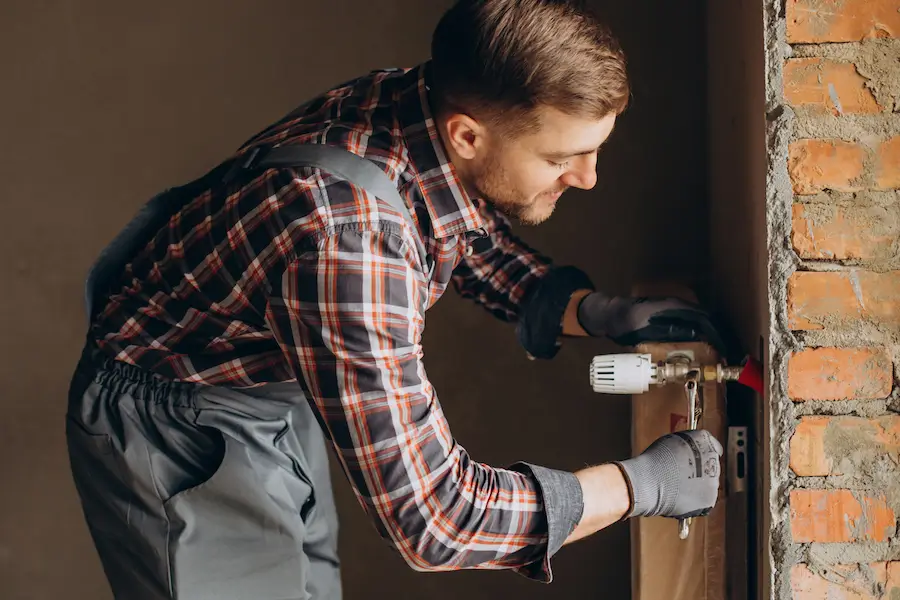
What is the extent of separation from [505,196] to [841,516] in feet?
1.70

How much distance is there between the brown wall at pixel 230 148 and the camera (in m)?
1.69

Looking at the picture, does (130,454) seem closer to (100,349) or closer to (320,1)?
(100,349)

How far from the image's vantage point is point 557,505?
95 centimetres

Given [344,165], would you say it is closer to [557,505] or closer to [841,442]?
[557,505]

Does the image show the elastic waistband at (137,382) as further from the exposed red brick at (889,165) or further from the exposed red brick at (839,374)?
the exposed red brick at (889,165)

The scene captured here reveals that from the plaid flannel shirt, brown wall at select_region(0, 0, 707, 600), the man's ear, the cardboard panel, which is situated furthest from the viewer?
brown wall at select_region(0, 0, 707, 600)

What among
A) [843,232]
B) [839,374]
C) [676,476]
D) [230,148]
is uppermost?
[230,148]

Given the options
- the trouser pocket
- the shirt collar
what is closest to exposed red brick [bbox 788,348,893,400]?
the shirt collar

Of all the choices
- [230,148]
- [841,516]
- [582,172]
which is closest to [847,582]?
[841,516]

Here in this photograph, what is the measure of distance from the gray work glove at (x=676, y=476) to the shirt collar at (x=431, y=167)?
338 mm

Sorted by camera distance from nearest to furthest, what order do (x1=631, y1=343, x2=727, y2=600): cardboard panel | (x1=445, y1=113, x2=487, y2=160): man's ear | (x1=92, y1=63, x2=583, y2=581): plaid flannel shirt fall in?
(x1=92, y1=63, x2=583, y2=581): plaid flannel shirt
(x1=445, y1=113, x2=487, y2=160): man's ear
(x1=631, y1=343, x2=727, y2=600): cardboard panel

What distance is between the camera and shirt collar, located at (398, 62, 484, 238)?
998mm

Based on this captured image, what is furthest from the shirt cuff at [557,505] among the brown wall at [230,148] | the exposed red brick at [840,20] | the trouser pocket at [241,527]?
the brown wall at [230,148]

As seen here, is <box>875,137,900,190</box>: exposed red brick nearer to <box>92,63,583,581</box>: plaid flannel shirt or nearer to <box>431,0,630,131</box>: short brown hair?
<box>431,0,630,131</box>: short brown hair
